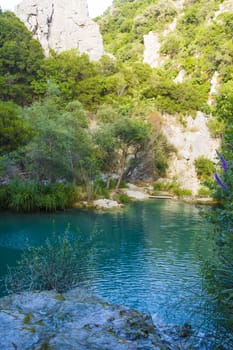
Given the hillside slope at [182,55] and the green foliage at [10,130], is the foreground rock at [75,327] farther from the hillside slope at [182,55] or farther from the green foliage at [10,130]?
the hillside slope at [182,55]

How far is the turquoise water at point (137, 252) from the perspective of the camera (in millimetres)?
7070

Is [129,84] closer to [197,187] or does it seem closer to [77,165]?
[197,187]

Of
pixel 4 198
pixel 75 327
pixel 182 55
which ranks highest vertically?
pixel 182 55

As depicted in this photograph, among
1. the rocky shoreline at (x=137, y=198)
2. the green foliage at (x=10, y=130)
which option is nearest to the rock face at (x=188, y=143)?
the rocky shoreline at (x=137, y=198)

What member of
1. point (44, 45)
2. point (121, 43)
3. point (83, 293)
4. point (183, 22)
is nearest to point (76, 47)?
point (44, 45)

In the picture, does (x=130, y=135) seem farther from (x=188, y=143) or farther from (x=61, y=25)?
(x=61, y=25)

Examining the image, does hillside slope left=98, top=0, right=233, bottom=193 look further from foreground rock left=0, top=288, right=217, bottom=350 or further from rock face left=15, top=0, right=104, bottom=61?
foreground rock left=0, top=288, right=217, bottom=350

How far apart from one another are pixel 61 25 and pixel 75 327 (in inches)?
1527

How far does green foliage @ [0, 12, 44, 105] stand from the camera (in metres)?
29.4

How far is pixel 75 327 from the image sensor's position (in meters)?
4.30

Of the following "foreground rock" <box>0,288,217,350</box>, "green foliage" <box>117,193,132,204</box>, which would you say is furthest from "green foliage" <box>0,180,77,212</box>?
"foreground rock" <box>0,288,217,350</box>

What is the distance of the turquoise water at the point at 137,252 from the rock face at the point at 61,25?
24074 millimetres

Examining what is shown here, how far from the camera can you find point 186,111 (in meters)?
35.1

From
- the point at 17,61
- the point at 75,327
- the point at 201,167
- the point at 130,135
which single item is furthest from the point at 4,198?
the point at 201,167
